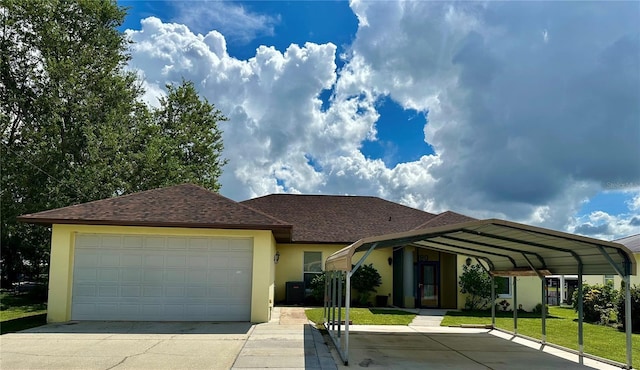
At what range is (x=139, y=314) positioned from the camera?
551 inches

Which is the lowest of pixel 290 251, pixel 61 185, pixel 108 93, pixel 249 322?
pixel 249 322

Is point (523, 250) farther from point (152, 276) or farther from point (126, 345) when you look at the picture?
point (152, 276)

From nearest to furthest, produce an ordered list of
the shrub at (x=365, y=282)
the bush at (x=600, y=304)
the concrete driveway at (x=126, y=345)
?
the concrete driveway at (x=126, y=345) → the bush at (x=600, y=304) → the shrub at (x=365, y=282)

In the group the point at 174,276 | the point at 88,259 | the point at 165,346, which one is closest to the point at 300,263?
the point at 174,276

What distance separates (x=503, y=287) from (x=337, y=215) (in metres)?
8.63

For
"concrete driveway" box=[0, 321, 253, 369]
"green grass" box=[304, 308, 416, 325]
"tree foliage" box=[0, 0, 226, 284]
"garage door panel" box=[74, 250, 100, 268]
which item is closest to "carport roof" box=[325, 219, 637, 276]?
"concrete driveway" box=[0, 321, 253, 369]

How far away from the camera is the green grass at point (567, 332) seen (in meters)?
11.7

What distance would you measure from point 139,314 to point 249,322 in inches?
119

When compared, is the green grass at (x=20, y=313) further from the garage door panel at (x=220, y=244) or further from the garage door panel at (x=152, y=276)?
the garage door panel at (x=220, y=244)

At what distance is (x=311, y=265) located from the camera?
2253 cm

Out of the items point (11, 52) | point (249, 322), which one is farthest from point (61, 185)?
point (249, 322)

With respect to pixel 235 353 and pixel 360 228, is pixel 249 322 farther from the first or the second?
pixel 360 228

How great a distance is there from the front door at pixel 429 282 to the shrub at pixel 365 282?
185cm

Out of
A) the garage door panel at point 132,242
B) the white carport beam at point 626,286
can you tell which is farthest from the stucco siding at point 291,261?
the white carport beam at point 626,286
